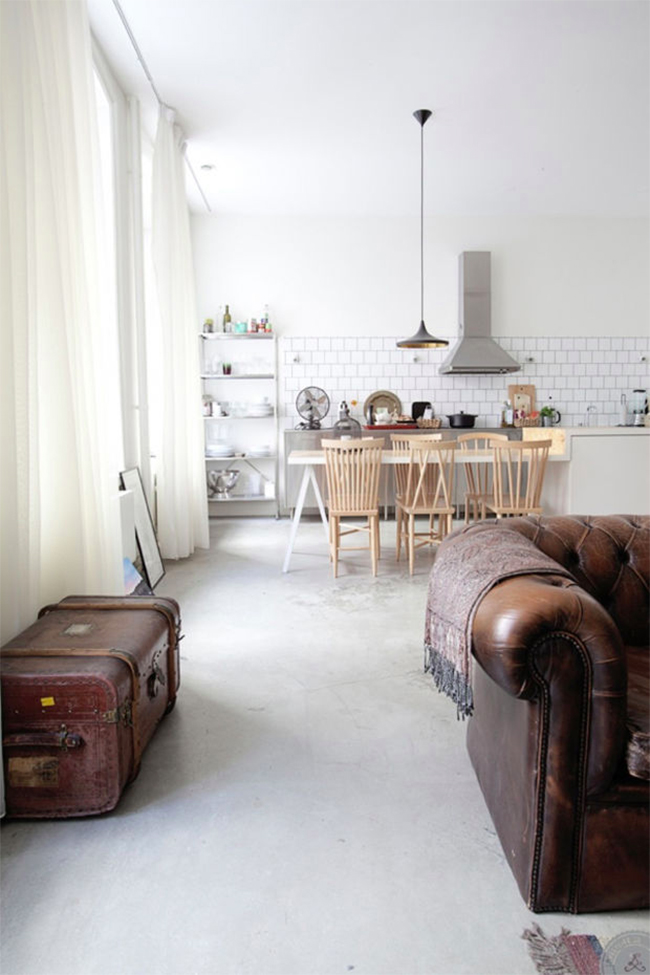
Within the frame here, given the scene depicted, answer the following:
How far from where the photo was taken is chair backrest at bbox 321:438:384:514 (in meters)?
4.16

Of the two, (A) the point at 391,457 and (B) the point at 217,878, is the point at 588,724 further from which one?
(A) the point at 391,457

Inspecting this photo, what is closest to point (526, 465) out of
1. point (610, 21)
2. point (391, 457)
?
point (391, 457)

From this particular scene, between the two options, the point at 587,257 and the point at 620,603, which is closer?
the point at 620,603

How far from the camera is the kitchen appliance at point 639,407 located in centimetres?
661

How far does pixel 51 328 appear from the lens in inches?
89.4

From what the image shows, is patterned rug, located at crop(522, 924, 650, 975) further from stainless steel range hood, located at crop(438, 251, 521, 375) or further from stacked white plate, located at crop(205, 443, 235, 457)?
stainless steel range hood, located at crop(438, 251, 521, 375)

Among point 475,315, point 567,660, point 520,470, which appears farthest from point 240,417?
point 567,660

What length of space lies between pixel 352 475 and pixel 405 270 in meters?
3.46

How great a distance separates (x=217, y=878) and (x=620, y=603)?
51.1 inches

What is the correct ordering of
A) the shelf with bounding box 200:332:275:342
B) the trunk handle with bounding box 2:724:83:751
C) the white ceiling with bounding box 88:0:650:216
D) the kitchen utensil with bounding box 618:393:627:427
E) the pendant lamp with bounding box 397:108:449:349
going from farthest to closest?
the kitchen utensil with bounding box 618:393:627:427 < the shelf with bounding box 200:332:275:342 < the pendant lamp with bounding box 397:108:449:349 < the white ceiling with bounding box 88:0:650:216 < the trunk handle with bounding box 2:724:83:751

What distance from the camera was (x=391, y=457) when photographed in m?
4.59

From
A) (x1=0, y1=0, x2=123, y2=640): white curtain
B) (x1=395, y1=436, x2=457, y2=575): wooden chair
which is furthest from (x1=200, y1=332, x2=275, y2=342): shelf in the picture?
(x1=0, y1=0, x2=123, y2=640): white curtain

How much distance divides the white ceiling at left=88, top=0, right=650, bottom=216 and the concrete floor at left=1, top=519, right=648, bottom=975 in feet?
11.0

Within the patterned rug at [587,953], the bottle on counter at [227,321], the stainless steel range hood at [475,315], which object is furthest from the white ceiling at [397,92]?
the patterned rug at [587,953]
